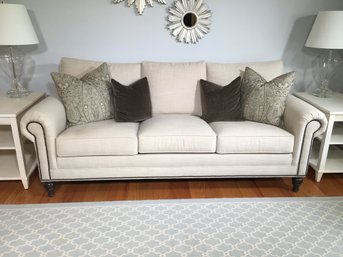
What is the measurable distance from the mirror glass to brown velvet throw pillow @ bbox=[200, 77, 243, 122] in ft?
2.46

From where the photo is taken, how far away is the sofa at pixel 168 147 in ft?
7.28

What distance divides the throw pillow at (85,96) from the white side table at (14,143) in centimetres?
34

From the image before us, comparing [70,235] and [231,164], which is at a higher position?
[231,164]

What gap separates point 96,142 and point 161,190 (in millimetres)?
666

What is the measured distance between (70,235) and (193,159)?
40.3 inches

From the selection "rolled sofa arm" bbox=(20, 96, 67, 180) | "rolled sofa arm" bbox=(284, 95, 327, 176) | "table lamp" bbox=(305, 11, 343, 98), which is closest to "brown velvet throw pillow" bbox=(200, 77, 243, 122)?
"rolled sofa arm" bbox=(284, 95, 327, 176)

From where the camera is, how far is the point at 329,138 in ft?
8.11

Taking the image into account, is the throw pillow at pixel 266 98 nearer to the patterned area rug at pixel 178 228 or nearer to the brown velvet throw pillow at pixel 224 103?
the brown velvet throw pillow at pixel 224 103

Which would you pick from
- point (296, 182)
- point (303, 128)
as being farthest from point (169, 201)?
point (303, 128)

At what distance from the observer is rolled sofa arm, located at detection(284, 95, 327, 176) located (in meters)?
2.24

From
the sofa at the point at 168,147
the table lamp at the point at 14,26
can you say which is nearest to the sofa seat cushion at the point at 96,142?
the sofa at the point at 168,147

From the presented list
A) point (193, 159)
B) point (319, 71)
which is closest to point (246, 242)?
point (193, 159)

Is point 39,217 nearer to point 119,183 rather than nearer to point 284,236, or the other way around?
point 119,183

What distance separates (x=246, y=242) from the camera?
73.5 inches
